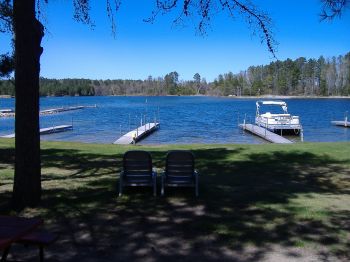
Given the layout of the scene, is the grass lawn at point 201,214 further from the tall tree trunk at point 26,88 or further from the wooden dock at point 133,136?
the wooden dock at point 133,136

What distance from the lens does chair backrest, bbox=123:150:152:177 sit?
7.66 metres

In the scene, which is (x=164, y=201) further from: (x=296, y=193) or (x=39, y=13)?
(x=39, y=13)

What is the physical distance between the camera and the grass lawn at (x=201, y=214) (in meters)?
5.08

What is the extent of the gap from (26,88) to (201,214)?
3051 mm

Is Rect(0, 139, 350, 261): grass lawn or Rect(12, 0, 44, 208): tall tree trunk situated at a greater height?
Rect(12, 0, 44, 208): tall tree trunk

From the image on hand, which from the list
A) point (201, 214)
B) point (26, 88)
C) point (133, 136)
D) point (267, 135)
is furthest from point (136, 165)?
point (267, 135)

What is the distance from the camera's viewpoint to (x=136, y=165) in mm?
7730

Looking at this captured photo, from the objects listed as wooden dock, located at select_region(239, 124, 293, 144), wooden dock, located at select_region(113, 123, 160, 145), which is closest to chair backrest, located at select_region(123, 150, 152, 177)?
wooden dock, located at select_region(113, 123, 160, 145)

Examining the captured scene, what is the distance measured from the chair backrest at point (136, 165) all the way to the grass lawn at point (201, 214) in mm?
380

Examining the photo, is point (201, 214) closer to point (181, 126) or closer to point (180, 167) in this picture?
point (180, 167)

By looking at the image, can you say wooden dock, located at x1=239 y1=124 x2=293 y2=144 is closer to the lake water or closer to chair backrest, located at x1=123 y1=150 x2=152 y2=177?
the lake water

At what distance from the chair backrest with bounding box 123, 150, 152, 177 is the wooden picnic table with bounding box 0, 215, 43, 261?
3.82 m

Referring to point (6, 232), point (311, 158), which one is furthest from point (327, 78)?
point (6, 232)

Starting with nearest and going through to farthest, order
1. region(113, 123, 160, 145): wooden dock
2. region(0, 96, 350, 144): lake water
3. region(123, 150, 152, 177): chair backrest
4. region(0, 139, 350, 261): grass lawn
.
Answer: region(0, 139, 350, 261): grass lawn < region(123, 150, 152, 177): chair backrest < region(113, 123, 160, 145): wooden dock < region(0, 96, 350, 144): lake water
